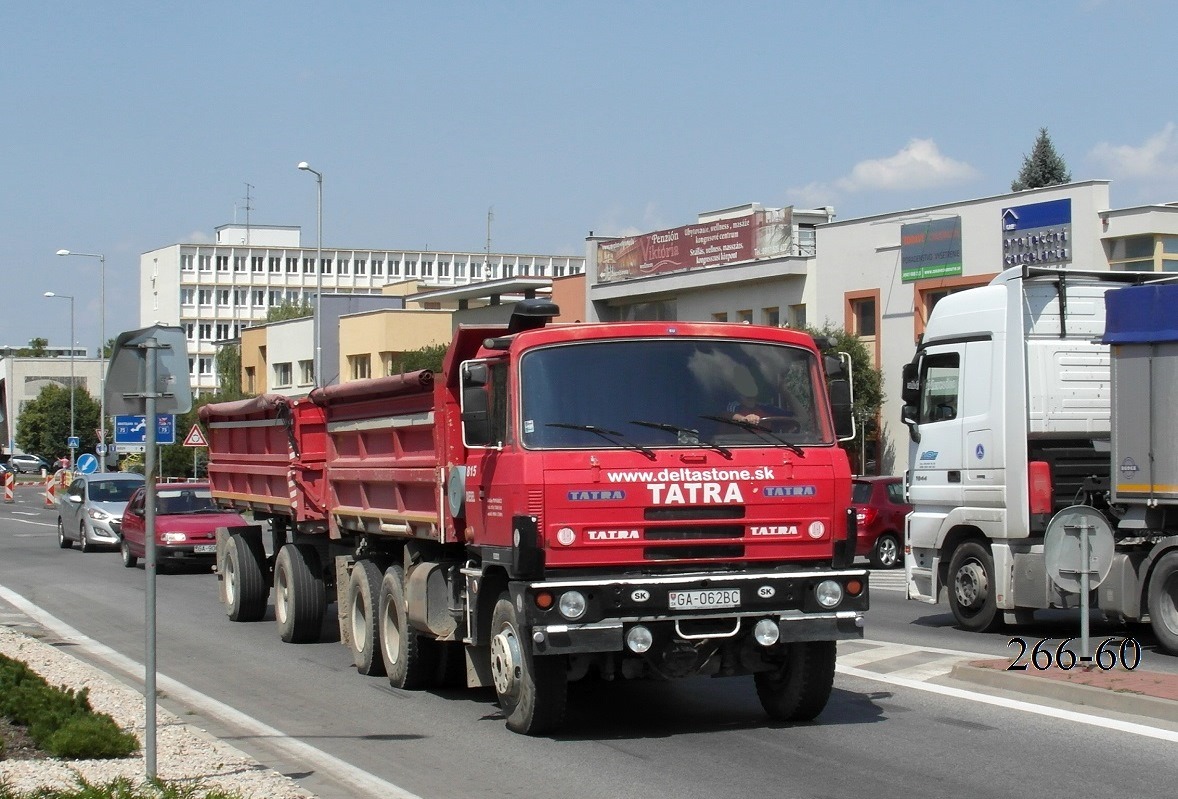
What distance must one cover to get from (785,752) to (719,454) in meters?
1.87

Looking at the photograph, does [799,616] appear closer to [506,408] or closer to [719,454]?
[719,454]

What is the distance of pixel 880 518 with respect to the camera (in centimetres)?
2736

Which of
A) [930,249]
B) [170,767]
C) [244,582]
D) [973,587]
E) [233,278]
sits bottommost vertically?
[170,767]

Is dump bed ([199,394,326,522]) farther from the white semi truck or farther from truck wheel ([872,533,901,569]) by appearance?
truck wheel ([872,533,901,569])

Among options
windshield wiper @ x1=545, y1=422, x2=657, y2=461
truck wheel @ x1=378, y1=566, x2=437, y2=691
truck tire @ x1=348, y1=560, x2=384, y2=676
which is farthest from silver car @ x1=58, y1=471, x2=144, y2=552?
windshield wiper @ x1=545, y1=422, x2=657, y2=461

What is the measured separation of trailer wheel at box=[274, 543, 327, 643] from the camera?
1560cm

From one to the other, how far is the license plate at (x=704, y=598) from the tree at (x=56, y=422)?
360 feet

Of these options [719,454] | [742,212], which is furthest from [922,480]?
[742,212]

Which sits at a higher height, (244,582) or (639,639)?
(639,639)

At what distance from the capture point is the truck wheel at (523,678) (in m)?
9.62

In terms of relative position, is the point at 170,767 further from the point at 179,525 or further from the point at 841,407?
the point at 179,525

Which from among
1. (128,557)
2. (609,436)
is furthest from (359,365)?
(609,436)

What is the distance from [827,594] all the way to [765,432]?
1.10 m

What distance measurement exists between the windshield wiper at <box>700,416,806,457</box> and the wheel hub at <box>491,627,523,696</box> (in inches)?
75.2
